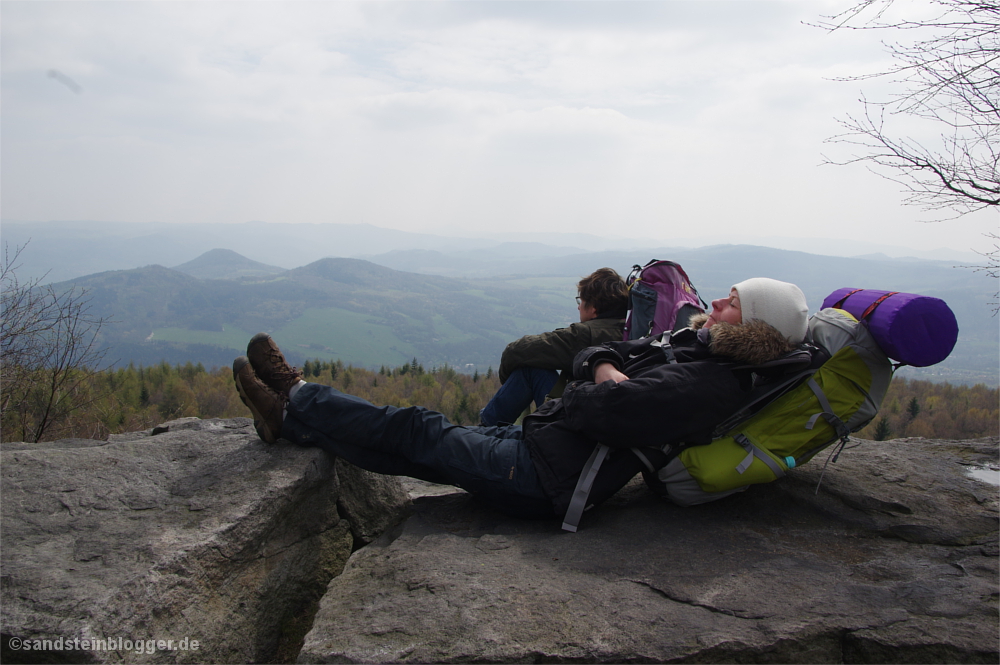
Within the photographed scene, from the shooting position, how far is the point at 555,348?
524cm

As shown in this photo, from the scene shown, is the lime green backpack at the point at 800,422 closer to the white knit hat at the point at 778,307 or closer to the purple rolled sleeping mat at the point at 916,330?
the purple rolled sleeping mat at the point at 916,330

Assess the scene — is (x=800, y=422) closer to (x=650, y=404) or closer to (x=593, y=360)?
(x=650, y=404)

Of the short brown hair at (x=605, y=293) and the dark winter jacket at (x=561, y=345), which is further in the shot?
the short brown hair at (x=605, y=293)

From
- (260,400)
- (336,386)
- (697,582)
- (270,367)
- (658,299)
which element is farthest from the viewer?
(336,386)

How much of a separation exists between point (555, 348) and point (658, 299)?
1064mm

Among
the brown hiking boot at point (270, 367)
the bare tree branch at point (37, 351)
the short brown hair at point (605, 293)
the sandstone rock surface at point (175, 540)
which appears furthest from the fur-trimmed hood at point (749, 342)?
the bare tree branch at point (37, 351)

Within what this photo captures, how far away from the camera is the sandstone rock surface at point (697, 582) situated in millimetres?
2645

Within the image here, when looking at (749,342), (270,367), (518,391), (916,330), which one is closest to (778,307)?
(749,342)

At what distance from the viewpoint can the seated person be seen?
5254 mm

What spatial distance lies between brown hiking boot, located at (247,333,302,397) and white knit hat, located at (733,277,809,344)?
3430 millimetres

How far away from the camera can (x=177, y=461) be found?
4090 millimetres

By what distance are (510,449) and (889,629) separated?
2324 millimetres

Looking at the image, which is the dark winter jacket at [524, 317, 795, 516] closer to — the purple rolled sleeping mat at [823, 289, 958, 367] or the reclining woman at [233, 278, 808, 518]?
the reclining woman at [233, 278, 808, 518]

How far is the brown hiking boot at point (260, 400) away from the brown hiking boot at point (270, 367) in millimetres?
52
